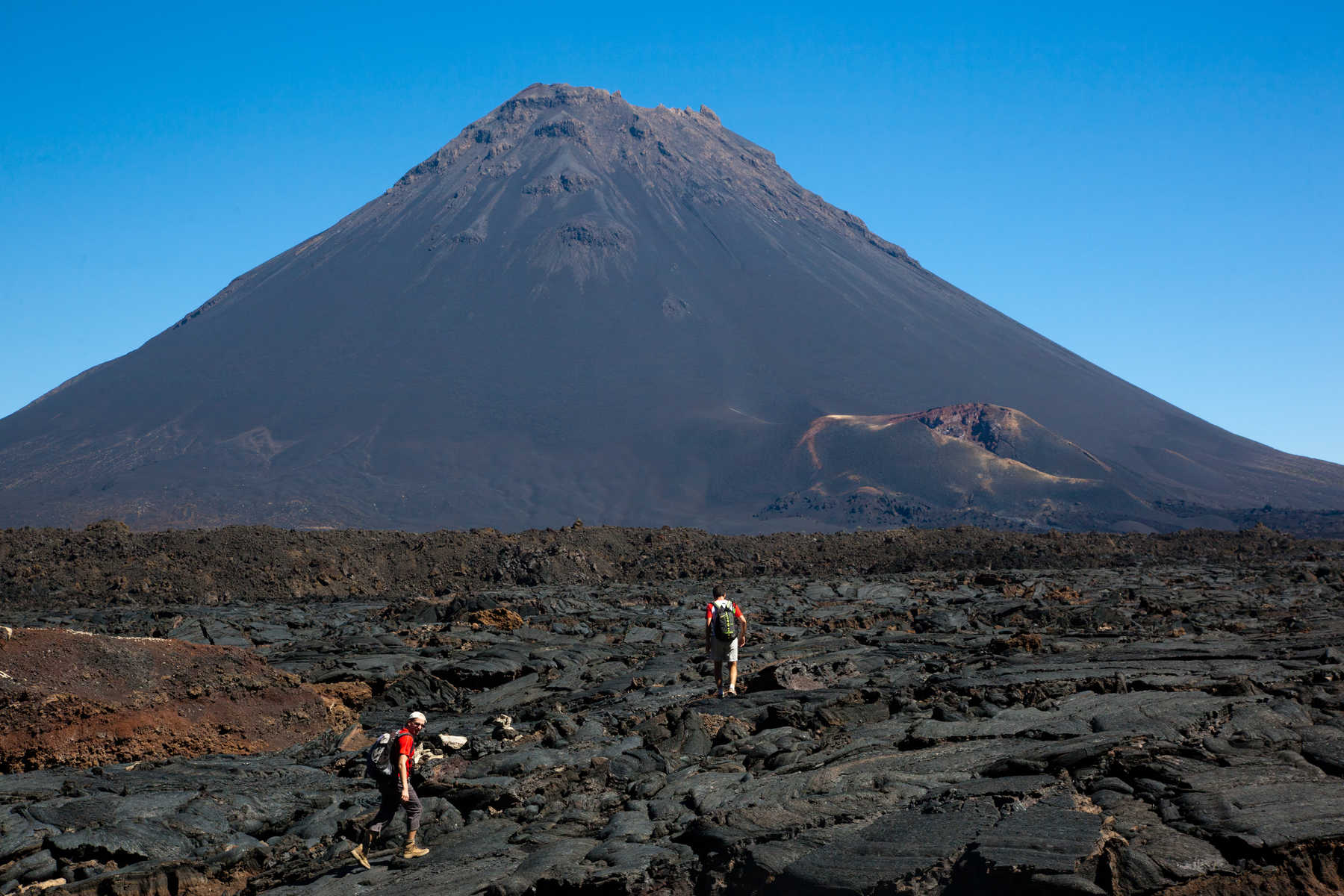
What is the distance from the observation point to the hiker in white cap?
873cm

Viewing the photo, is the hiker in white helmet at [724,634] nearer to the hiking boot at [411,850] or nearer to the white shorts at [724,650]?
the white shorts at [724,650]

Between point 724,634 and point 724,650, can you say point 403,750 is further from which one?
point 724,650

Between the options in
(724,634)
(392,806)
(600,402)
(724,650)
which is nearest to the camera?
(392,806)

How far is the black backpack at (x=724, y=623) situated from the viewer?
1349 centimetres

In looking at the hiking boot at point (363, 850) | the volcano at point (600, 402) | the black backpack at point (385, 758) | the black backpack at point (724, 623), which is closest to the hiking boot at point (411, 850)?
the hiking boot at point (363, 850)

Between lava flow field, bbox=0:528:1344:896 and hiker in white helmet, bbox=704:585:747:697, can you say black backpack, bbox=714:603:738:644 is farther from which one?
lava flow field, bbox=0:528:1344:896

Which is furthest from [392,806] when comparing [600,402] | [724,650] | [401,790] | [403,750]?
[600,402]

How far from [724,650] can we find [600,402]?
13114 centimetres

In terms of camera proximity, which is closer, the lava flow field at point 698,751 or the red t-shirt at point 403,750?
the lava flow field at point 698,751

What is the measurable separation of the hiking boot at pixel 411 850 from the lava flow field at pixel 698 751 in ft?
0.47

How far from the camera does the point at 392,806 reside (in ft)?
29.1

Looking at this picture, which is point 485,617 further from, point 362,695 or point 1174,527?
point 1174,527

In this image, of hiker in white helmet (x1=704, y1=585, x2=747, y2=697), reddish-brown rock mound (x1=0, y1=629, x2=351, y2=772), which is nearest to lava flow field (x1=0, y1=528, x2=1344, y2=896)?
reddish-brown rock mound (x1=0, y1=629, x2=351, y2=772)

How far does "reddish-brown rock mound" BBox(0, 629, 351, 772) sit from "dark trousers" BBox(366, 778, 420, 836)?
5437 millimetres
